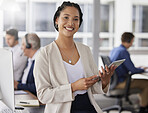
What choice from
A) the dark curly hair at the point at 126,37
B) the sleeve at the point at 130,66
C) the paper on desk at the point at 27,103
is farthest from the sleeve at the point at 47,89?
the dark curly hair at the point at 126,37

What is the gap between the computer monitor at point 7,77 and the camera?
60.5 inches

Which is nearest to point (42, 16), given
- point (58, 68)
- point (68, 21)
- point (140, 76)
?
point (140, 76)

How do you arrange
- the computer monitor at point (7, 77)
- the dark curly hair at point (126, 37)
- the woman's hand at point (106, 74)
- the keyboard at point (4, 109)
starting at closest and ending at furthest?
the computer monitor at point (7, 77) < the keyboard at point (4, 109) < the woman's hand at point (106, 74) < the dark curly hair at point (126, 37)

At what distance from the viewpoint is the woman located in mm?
1836

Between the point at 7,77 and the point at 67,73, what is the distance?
46cm

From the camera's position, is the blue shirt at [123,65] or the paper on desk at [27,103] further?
the blue shirt at [123,65]

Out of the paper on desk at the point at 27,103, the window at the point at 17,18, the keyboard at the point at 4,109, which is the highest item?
the window at the point at 17,18

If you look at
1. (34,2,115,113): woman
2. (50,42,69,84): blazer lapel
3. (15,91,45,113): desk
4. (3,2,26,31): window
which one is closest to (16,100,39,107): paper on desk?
(15,91,45,113): desk

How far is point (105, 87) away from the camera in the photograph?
6.73 feet

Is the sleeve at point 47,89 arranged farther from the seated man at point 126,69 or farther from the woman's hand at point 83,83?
the seated man at point 126,69

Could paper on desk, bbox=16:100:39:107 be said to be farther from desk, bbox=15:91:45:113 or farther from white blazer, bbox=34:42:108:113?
white blazer, bbox=34:42:108:113

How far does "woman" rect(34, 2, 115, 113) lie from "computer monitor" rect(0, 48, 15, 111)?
0.77 feet

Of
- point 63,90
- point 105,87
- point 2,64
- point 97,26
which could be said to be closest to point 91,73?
point 105,87

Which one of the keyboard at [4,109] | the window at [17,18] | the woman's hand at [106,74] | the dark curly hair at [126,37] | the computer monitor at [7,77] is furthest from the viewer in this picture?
the window at [17,18]
